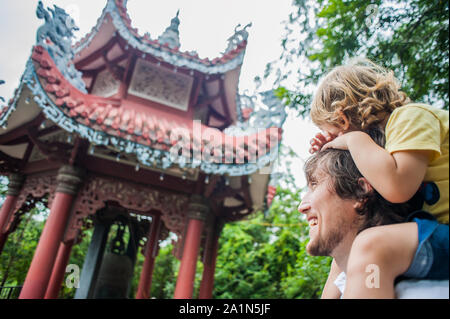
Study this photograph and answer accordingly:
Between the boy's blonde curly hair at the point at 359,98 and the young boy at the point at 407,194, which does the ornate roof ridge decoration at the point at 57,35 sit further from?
the young boy at the point at 407,194

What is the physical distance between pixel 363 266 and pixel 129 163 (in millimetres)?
3949

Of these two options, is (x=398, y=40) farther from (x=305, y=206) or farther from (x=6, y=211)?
(x=6, y=211)

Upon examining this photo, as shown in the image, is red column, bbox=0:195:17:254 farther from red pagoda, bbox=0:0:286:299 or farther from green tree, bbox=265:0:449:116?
green tree, bbox=265:0:449:116

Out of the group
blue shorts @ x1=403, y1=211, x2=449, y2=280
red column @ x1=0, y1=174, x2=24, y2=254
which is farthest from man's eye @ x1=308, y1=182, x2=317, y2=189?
red column @ x1=0, y1=174, x2=24, y2=254

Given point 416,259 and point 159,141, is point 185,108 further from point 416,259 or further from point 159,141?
point 416,259

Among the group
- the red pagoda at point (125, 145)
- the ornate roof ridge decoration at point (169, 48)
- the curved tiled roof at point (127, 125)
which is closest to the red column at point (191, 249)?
the red pagoda at point (125, 145)

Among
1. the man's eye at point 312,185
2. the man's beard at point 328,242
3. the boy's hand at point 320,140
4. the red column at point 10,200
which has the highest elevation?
the red column at point 10,200

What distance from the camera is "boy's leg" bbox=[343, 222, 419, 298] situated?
586 mm

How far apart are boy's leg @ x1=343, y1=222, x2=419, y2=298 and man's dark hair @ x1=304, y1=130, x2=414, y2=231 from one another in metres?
0.09

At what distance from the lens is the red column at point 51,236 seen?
3.34 metres

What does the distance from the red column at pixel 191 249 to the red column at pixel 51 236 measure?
149 cm

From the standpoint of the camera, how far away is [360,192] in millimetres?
740

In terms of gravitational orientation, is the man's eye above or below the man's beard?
above
